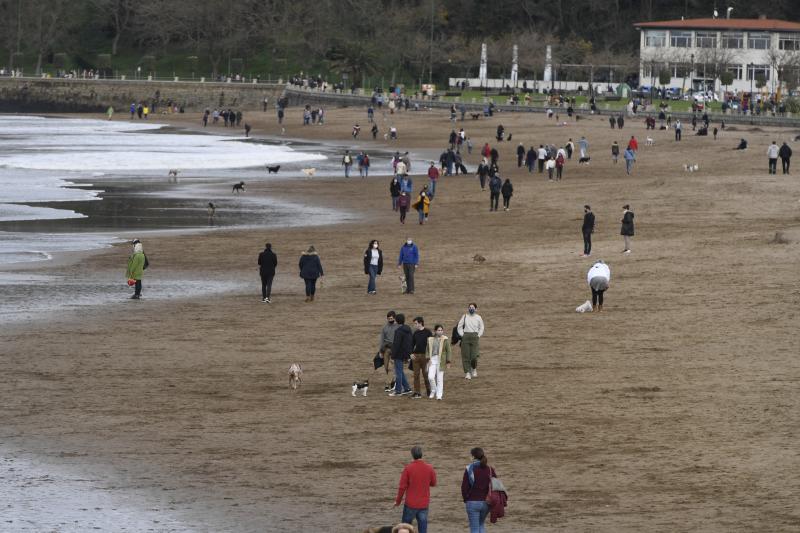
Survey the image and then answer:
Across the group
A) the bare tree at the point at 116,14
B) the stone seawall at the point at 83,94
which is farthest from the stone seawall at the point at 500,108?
the bare tree at the point at 116,14

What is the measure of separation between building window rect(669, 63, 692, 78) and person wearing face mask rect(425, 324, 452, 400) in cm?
10024

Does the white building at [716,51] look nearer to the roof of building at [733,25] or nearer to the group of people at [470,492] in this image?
the roof of building at [733,25]

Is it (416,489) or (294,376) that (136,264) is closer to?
(294,376)

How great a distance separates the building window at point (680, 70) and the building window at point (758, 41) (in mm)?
5246

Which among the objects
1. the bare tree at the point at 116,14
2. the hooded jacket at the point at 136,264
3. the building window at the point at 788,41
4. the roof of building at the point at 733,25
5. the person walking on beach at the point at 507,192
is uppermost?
the bare tree at the point at 116,14

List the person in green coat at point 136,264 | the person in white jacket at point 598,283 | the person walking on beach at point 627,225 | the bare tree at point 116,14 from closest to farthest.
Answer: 1. the person in white jacket at point 598,283
2. the person in green coat at point 136,264
3. the person walking on beach at point 627,225
4. the bare tree at point 116,14

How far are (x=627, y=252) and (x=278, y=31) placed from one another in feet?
373

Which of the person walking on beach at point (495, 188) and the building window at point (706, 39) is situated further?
the building window at point (706, 39)

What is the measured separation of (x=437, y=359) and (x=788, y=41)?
4074 inches

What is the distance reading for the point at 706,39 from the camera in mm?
119062

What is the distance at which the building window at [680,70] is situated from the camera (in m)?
118

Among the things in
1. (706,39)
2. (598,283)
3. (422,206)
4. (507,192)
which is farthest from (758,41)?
(598,283)

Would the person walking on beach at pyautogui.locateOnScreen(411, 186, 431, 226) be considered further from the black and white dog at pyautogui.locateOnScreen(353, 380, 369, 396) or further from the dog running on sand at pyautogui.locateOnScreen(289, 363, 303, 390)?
the black and white dog at pyautogui.locateOnScreen(353, 380, 369, 396)

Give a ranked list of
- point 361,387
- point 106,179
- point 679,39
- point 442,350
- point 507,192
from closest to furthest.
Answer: point 442,350
point 361,387
point 507,192
point 106,179
point 679,39
